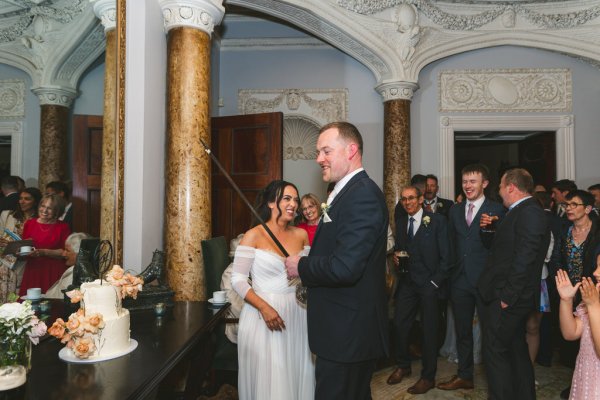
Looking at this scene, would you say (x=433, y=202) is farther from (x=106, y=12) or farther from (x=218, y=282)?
(x=106, y=12)

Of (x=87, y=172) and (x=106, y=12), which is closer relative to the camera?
(x=87, y=172)

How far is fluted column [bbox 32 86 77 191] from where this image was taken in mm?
1895

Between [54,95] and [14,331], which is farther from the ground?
[54,95]

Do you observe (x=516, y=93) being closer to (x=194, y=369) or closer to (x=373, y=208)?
(x=373, y=208)

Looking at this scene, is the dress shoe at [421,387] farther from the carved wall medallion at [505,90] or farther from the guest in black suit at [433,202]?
the carved wall medallion at [505,90]

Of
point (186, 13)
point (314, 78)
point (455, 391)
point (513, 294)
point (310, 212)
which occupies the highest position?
point (314, 78)

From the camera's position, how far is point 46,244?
2018 mm

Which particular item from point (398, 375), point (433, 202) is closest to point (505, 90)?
point (433, 202)

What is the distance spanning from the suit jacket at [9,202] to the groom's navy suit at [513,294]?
2809 millimetres

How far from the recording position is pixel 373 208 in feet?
6.14

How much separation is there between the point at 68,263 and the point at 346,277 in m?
1.46

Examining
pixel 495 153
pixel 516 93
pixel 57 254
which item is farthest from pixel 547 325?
pixel 495 153

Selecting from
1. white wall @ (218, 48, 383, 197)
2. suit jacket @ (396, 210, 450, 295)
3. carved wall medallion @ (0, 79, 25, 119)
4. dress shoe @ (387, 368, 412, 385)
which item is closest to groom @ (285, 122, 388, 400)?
carved wall medallion @ (0, 79, 25, 119)

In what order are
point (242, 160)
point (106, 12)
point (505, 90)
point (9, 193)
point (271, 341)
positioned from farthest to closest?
point (505, 90) → point (242, 160) → point (106, 12) → point (271, 341) → point (9, 193)
